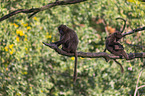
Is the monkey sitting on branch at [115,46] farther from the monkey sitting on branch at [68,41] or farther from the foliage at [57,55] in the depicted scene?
the foliage at [57,55]

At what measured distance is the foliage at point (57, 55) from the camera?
24.4 ft

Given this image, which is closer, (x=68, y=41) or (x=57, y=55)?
(x=68, y=41)

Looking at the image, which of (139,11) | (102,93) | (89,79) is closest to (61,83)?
(89,79)

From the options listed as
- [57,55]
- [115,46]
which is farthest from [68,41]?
[57,55]

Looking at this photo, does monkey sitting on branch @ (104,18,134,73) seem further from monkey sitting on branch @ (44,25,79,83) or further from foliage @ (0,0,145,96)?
foliage @ (0,0,145,96)

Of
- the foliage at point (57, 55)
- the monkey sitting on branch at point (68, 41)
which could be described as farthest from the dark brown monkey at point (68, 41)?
the foliage at point (57, 55)

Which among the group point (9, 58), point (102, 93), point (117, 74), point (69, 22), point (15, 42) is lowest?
point (102, 93)

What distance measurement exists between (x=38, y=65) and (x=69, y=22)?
1902 millimetres

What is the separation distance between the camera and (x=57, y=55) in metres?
8.63

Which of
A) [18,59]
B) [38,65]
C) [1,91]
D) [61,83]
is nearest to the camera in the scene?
[1,91]

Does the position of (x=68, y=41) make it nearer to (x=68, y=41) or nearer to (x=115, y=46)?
(x=68, y=41)

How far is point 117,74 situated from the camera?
870cm

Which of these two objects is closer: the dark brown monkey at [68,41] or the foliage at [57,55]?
the dark brown monkey at [68,41]

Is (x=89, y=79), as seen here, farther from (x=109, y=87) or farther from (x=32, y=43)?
(x=32, y=43)
